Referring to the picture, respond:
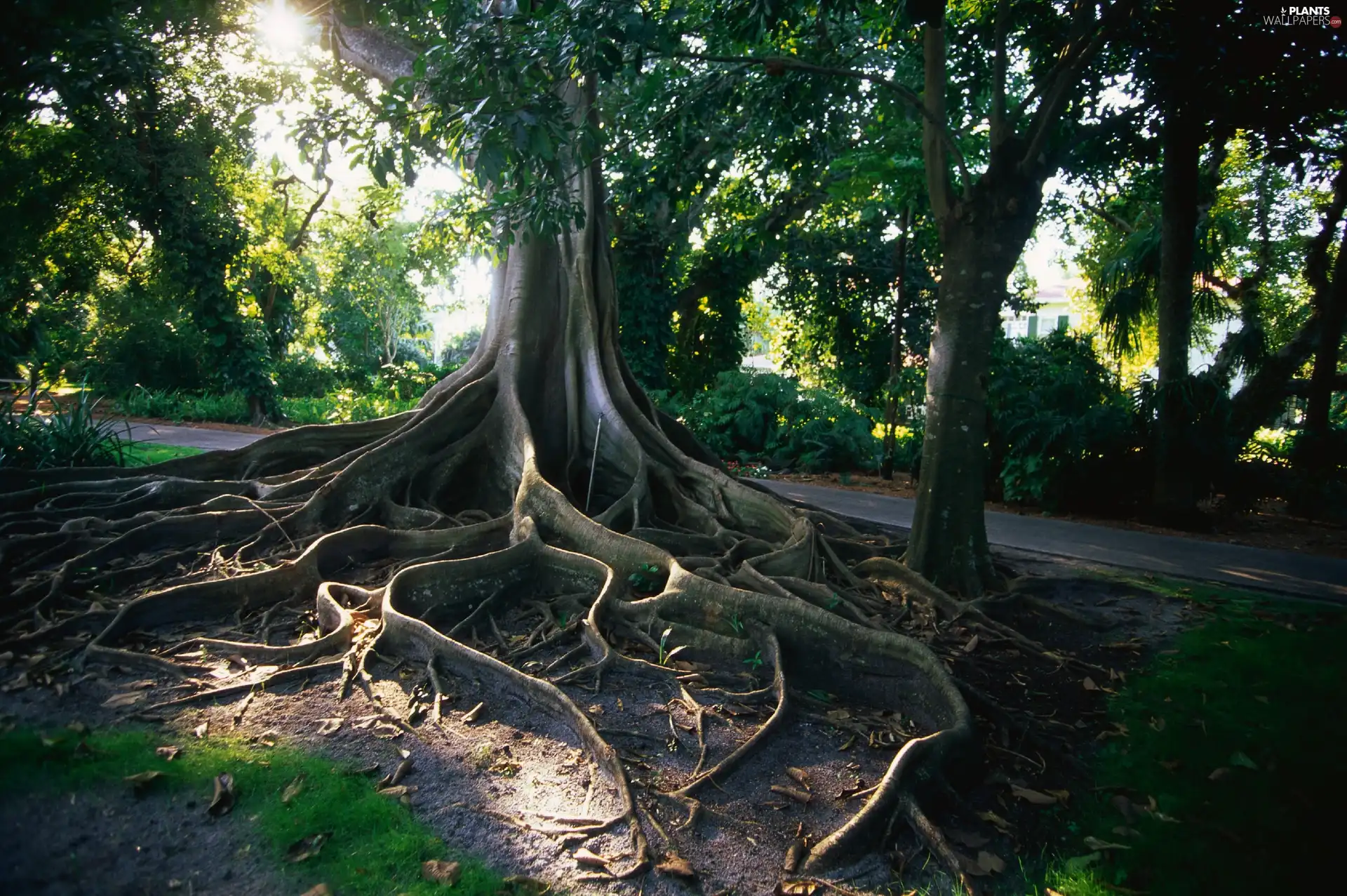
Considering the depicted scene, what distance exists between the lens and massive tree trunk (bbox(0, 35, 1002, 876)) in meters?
4.83

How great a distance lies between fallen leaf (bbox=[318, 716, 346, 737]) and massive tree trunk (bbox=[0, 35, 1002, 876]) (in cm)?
47

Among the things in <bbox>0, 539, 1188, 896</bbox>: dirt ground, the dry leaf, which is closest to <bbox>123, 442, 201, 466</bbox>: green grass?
<bbox>0, 539, 1188, 896</bbox>: dirt ground

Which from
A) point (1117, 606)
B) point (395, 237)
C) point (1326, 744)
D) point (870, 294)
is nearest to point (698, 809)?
point (1326, 744)

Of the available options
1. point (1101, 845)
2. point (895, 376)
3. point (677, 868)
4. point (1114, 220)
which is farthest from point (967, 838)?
point (1114, 220)

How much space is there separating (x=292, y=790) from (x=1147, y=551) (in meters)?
7.92

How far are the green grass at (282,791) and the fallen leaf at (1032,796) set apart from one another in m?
2.49

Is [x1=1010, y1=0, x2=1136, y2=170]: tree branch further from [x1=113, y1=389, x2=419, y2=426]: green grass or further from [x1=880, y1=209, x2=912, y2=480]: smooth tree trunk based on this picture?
[x1=113, y1=389, x2=419, y2=426]: green grass

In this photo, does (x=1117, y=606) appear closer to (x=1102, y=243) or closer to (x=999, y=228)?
(x=999, y=228)

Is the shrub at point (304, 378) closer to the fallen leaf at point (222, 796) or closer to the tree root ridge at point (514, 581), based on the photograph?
the tree root ridge at point (514, 581)

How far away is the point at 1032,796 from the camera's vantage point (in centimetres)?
416

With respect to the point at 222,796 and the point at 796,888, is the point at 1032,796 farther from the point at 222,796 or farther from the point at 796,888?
the point at 222,796

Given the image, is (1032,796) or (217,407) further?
(217,407)

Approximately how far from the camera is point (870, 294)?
1642cm

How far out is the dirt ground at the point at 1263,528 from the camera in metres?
9.34
